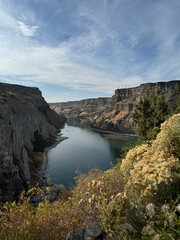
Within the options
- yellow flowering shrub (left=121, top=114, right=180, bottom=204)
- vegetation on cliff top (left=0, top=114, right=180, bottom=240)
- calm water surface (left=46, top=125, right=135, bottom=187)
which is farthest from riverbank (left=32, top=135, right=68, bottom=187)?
yellow flowering shrub (left=121, top=114, right=180, bottom=204)

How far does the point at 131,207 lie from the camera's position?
6.56m

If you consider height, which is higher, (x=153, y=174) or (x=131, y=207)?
(x=153, y=174)

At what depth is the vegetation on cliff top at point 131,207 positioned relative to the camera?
217 inches

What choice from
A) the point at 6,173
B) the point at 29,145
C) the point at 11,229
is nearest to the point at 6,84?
the point at 29,145

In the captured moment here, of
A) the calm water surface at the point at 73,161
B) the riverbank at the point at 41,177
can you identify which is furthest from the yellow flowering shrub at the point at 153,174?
the riverbank at the point at 41,177

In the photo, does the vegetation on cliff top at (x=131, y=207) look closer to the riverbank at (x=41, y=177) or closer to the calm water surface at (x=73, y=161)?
the calm water surface at (x=73, y=161)

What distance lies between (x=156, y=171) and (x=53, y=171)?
56.3m

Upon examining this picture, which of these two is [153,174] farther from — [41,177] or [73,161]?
[73,161]

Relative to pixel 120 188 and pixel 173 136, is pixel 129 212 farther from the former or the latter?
pixel 173 136

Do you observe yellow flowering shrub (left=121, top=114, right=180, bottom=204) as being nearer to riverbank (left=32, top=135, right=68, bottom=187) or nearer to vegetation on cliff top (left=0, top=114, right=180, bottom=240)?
vegetation on cliff top (left=0, top=114, right=180, bottom=240)

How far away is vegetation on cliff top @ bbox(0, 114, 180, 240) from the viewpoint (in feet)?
18.1

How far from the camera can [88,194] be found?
26.3 ft

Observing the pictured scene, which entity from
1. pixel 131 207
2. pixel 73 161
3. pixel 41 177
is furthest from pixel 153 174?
pixel 73 161

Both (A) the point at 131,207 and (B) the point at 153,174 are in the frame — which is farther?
(A) the point at 131,207
